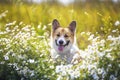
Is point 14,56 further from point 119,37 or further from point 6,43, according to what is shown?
point 119,37

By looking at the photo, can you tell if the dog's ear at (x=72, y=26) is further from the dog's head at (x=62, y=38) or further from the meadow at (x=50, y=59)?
the meadow at (x=50, y=59)

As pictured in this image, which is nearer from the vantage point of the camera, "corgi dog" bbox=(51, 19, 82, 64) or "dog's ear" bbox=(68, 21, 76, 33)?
"corgi dog" bbox=(51, 19, 82, 64)

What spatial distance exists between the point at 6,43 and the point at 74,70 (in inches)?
57.7

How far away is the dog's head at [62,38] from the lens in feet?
29.9

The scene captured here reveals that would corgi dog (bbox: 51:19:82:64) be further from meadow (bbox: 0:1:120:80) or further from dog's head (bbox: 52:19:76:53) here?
meadow (bbox: 0:1:120:80)

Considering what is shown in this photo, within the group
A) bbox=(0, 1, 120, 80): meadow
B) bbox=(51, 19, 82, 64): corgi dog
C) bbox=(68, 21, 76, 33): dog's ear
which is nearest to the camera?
bbox=(0, 1, 120, 80): meadow

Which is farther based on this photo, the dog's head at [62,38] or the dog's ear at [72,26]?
the dog's ear at [72,26]

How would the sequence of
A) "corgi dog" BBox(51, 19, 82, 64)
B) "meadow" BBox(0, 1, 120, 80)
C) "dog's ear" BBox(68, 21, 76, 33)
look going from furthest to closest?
1. "dog's ear" BBox(68, 21, 76, 33)
2. "corgi dog" BBox(51, 19, 82, 64)
3. "meadow" BBox(0, 1, 120, 80)

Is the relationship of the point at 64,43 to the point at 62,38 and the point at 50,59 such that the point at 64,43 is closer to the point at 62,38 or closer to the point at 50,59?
the point at 62,38

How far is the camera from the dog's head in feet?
29.9

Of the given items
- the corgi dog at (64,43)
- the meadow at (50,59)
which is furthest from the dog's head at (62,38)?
the meadow at (50,59)

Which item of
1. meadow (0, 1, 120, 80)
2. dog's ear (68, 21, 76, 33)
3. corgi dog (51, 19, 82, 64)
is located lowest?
meadow (0, 1, 120, 80)

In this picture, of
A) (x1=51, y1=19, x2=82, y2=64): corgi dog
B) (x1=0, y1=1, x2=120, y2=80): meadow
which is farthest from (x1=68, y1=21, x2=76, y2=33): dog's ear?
(x1=0, y1=1, x2=120, y2=80): meadow

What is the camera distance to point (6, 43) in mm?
7578
